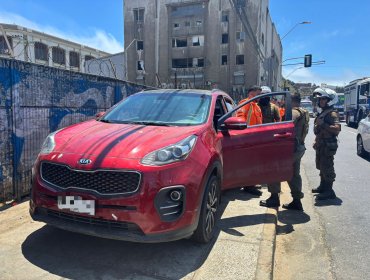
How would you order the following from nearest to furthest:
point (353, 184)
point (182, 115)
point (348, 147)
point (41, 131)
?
point (182, 115)
point (41, 131)
point (353, 184)
point (348, 147)

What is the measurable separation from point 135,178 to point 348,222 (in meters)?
3.54

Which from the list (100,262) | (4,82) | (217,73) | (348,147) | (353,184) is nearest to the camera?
(100,262)

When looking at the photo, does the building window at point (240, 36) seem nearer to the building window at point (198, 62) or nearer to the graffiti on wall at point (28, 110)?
the building window at point (198, 62)

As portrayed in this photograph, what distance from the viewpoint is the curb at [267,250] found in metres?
3.27

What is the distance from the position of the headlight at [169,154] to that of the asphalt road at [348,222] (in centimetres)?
197

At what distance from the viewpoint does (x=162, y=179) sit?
3.09m

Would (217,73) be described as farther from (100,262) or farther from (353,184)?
(100,262)

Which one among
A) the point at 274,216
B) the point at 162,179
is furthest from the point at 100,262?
the point at 274,216

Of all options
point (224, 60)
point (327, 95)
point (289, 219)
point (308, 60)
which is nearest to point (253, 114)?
point (327, 95)

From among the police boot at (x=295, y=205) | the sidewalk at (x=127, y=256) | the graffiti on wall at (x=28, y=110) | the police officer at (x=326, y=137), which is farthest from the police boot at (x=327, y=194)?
the graffiti on wall at (x=28, y=110)

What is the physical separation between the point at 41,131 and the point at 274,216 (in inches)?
144

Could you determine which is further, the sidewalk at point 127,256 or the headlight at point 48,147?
the headlight at point 48,147

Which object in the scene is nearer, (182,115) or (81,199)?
(81,199)

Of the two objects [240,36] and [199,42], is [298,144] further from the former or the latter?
[199,42]
